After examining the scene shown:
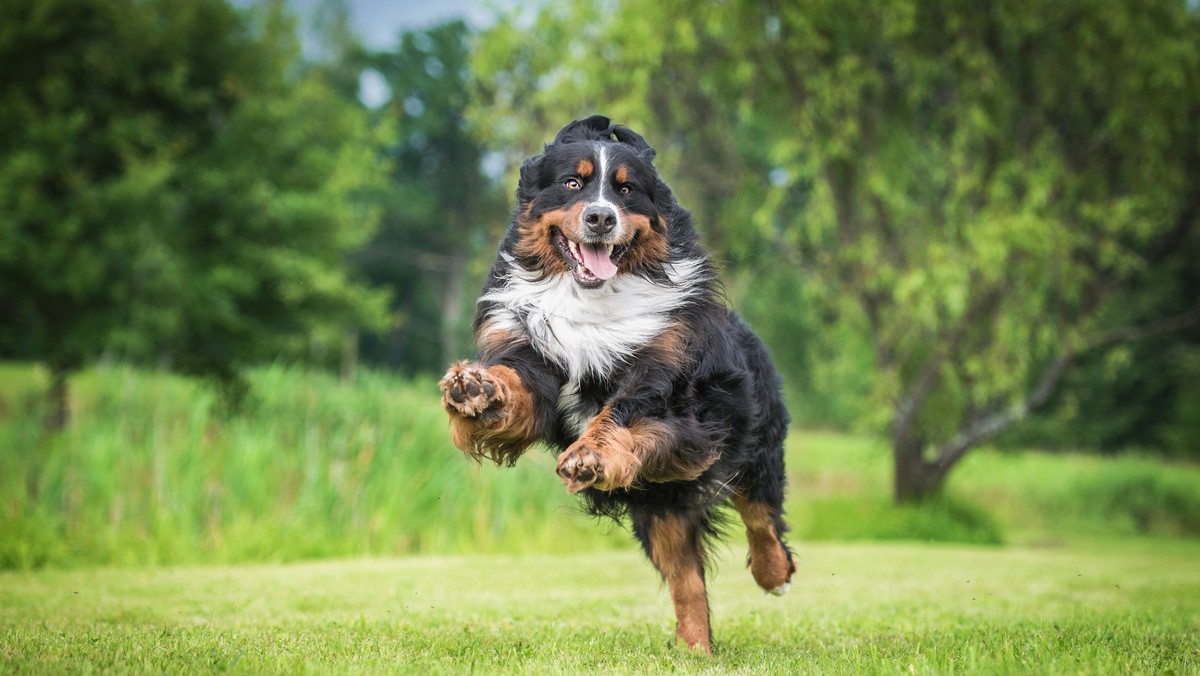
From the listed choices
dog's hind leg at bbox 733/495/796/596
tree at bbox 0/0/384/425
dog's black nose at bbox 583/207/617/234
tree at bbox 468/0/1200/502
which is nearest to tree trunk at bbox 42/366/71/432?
tree at bbox 0/0/384/425

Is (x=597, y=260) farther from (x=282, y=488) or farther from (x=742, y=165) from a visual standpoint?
(x=742, y=165)

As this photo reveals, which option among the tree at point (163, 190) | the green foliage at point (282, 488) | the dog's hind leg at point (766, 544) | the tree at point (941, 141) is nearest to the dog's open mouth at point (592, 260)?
the dog's hind leg at point (766, 544)

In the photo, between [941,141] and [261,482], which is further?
[941,141]

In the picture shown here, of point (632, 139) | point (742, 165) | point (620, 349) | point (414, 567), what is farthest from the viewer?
point (742, 165)

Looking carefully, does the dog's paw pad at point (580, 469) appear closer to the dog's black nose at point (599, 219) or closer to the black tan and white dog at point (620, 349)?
the black tan and white dog at point (620, 349)

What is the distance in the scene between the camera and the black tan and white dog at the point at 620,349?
4.15m

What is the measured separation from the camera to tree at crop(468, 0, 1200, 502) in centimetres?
1310

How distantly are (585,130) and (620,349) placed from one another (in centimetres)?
112

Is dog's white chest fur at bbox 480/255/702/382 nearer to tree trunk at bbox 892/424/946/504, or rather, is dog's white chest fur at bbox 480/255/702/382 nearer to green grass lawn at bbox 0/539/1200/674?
green grass lawn at bbox 0/539/1200/674

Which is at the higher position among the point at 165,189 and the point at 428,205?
the point at 428,205

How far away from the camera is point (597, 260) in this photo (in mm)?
4355

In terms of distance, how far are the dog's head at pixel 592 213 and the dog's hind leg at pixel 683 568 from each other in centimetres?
116

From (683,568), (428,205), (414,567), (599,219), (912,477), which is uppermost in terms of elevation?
(428,205)

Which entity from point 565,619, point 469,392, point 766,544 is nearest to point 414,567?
point 565,619
